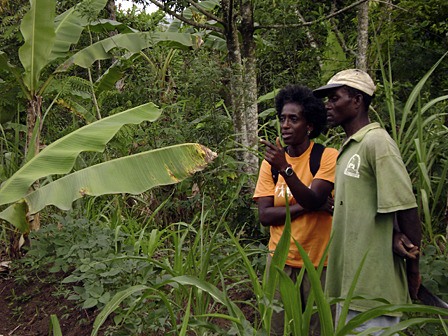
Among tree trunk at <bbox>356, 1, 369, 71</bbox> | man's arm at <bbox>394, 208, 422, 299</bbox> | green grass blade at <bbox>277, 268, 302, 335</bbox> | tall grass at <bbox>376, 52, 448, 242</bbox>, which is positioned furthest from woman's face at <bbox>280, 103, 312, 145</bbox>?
tree trunk at <bbox>356, 1, 369, 71</bbox>

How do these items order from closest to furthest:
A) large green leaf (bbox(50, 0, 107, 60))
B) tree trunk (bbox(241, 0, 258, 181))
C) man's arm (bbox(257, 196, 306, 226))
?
man's arm (bbox(257, 196, 306, 226)) < tree trunk (bbox(241, 0, 258, 181)) < large green leaf (bbox(50, 0, 107, 60))

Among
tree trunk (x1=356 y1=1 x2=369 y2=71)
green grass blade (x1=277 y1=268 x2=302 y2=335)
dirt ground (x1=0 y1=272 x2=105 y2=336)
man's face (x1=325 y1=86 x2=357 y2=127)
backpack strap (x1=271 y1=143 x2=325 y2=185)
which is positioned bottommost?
dirt ground (x1=0 y1=272 x2=105 y2=336)

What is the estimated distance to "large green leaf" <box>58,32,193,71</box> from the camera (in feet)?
21.7

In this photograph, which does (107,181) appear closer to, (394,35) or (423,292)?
(423,292)

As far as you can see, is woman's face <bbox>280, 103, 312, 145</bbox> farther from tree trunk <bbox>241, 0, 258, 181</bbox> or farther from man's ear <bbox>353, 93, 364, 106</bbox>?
tree trunk <bbox>241, 0, 258, 181</bbox>

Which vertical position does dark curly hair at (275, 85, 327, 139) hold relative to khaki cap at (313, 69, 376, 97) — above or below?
below

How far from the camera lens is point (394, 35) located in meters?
6.43

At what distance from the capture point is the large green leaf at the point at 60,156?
4844mm

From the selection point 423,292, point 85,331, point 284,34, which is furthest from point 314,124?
point 284,34

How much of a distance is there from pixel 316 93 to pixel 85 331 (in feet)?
7.84

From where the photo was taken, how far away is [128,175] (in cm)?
486

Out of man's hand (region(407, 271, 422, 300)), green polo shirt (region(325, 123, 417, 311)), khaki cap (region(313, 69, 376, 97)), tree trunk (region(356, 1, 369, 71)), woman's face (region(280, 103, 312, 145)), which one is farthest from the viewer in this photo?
tree trunk (region(356, 1, 369, 71))

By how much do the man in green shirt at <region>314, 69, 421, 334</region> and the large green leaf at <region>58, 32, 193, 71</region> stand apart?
3.85 m

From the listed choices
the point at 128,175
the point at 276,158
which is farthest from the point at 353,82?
the point at 128,175
